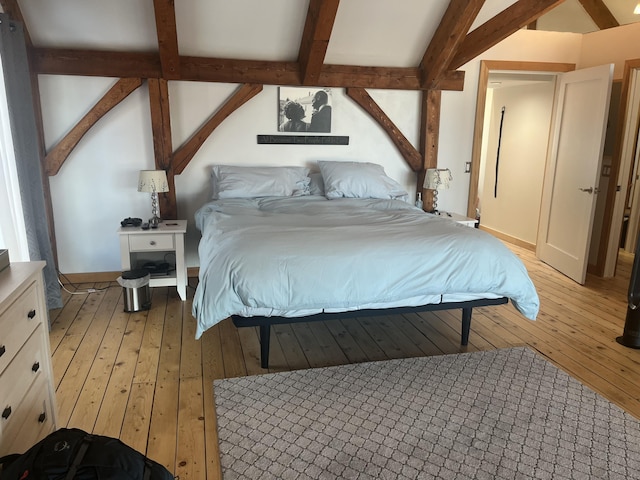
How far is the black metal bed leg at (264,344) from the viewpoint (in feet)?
8.21

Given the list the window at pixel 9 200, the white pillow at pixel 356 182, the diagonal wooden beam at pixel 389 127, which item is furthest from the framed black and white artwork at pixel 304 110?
the window at pixel 9 200

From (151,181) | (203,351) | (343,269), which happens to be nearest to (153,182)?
(151,181)

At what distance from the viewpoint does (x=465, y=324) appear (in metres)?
2.92

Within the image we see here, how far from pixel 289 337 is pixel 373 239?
0.94 metres

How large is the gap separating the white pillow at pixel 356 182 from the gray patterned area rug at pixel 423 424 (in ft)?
5.97

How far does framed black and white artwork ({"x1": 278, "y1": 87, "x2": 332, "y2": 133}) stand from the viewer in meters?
4.32

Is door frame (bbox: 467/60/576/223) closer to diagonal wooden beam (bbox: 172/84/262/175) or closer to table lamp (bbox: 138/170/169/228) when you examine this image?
diagonal wooden beam (bbox: 172/84/262/175)

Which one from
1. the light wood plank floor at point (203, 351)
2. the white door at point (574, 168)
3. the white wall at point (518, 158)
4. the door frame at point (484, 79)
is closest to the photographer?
the light wood plank floor at point (203, 351)

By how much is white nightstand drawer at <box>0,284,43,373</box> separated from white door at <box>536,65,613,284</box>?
4221 millimetres

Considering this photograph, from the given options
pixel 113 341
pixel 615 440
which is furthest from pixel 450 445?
pixel 113 341

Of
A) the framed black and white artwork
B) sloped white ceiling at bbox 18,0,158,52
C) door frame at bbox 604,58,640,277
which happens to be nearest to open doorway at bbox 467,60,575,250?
door frame at bbox 604,58,640,277

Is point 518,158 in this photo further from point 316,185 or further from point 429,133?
point 316,185

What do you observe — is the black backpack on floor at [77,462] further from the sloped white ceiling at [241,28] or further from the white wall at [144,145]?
the sloped white ceiling at [241,28]

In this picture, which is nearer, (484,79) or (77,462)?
(77,462)
